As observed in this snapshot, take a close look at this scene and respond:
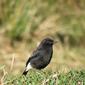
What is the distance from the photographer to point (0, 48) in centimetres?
1630

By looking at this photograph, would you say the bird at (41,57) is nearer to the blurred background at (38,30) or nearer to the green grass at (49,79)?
the green grass at (49,79)

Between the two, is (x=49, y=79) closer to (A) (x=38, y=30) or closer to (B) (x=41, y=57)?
(B) (x=41, y=57)

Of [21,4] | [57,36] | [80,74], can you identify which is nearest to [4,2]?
[21,4]

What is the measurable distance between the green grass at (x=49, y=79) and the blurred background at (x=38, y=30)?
5.45 metres

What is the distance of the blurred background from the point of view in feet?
53.6

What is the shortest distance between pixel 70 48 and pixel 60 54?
1.79 feet

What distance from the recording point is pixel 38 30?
673 inches

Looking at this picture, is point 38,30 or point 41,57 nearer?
point 41,57

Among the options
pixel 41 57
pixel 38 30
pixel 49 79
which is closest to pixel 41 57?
pixel 41 57

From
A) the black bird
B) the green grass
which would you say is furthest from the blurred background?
the green grass

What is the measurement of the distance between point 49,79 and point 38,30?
24.1 ft

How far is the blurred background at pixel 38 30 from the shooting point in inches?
643

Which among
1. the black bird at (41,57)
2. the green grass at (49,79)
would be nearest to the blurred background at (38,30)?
the black bird at (41,57)

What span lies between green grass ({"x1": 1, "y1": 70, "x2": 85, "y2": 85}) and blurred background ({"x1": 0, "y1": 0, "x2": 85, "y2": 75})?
5.45 metres
